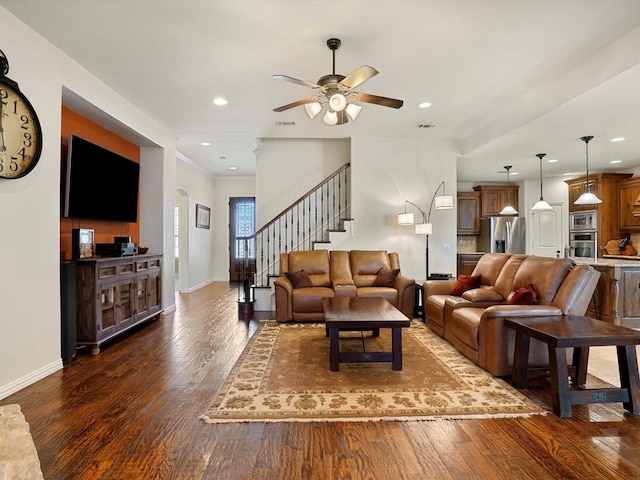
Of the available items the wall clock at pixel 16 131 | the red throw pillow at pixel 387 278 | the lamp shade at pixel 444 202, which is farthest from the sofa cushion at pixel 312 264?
the wall clock at pixel 16 131

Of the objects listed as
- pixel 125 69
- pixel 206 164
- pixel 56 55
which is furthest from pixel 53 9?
pixel 206 164

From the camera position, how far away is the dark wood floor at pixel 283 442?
186cm

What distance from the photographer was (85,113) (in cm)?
418

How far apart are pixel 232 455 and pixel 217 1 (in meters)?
3.11

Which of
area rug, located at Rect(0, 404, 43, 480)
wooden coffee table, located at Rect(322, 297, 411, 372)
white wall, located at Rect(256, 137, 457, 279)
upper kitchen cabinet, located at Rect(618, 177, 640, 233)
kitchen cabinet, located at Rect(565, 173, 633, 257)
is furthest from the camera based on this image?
kitchen cabinet, located at Rect(565, 173, 633, 257)

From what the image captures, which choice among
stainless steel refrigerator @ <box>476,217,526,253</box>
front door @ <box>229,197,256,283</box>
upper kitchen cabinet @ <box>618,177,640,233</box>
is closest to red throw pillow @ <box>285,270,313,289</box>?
front door @ <box>229,197,256,283</box>

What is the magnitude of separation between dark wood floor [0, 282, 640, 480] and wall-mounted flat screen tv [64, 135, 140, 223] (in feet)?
6.46

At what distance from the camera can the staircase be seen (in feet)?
22.3

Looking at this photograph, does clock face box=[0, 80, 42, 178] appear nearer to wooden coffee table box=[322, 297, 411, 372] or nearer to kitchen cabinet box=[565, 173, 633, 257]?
wooden coffee table box=[322, 297, 411, 372]

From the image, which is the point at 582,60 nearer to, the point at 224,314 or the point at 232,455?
the point at 232,455

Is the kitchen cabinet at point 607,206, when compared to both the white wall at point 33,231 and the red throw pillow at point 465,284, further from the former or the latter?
the white wall at point 33,231

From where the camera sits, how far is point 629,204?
285 inches

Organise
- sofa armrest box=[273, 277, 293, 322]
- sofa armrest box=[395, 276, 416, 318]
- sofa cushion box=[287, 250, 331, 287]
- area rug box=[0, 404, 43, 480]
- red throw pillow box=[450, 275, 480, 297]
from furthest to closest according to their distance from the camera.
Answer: sofa cushion box=[287, 250, 331, 287] < sofa armrest box=[395, 276, 416, 318] < sofa armrest box=[273, 277, 293, 322] < red throw pillow box=[450, 275, 480, 297] < area rug box=[0, 404, 43, 480]

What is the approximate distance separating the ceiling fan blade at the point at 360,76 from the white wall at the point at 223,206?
7188 millimetres
